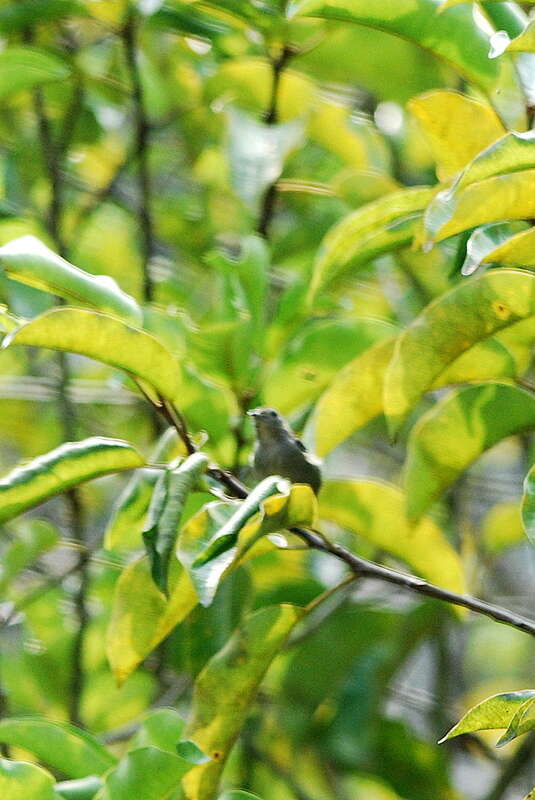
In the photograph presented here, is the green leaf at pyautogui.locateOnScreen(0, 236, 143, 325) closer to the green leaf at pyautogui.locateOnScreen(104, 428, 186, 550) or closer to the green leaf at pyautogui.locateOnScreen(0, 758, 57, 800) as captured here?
the green leaf at pyautogui.locateOnScreen(104, 428, 186, 550)

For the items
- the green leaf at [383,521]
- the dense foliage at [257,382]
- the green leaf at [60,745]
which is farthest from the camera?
the green leaf at [383,521]

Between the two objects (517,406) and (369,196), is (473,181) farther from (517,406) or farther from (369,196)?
(369,196)

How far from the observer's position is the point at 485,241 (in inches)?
29.5

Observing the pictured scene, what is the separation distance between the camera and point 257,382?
1.02m

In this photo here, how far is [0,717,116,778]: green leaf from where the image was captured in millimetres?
858

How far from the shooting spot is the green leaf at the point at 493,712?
0.67m

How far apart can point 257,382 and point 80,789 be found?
14.6 inches

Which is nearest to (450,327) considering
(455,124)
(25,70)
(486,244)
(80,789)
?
(486,244)

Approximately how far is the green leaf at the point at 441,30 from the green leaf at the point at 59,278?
0.25m

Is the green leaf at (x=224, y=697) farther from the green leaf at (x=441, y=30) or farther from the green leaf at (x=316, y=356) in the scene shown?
the green leaf at (x=441, y=30)

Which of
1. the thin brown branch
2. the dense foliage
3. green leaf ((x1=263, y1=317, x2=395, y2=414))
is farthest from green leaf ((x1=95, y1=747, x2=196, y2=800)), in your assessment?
the thin brown branch

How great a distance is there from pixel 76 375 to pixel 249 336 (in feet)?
2.31

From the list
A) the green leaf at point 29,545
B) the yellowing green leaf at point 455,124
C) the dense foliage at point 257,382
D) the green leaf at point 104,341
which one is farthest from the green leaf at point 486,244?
the green leaf at point 29,545

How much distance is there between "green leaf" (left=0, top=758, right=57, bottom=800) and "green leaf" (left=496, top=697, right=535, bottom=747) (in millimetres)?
314
